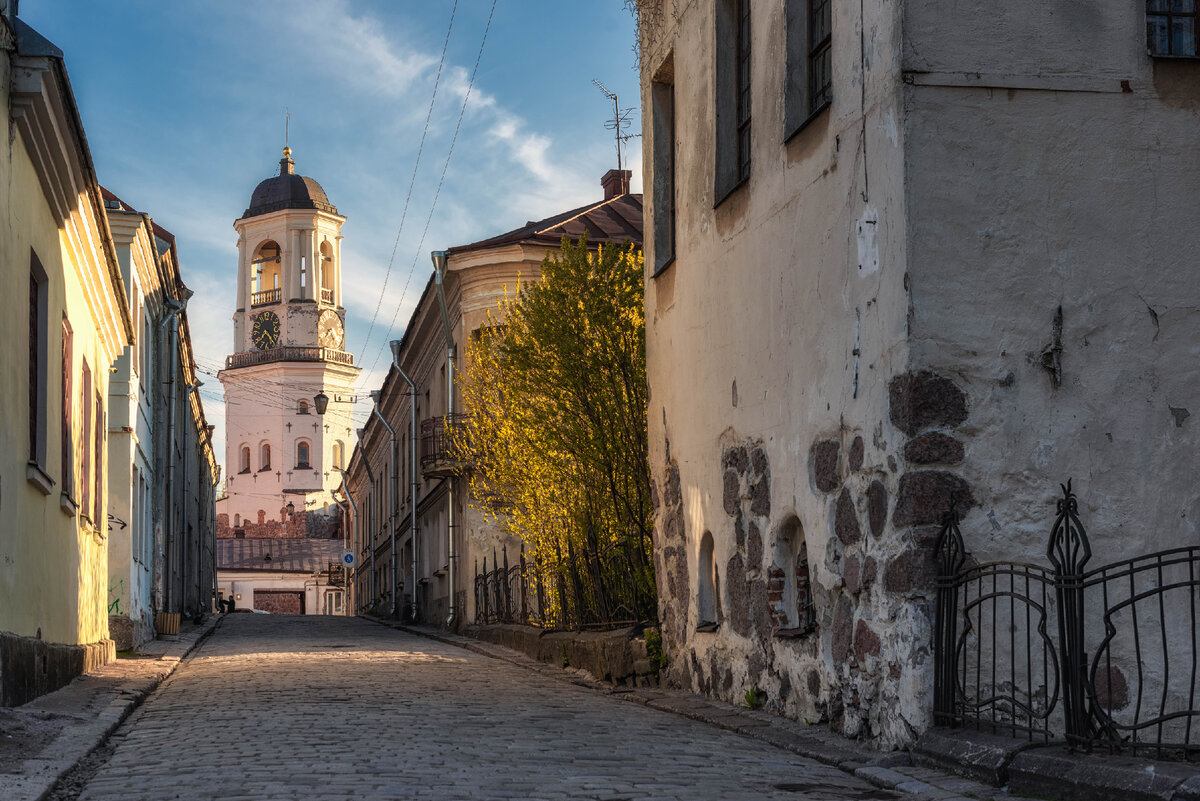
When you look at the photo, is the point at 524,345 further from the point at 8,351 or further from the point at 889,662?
→ the point at 889,662

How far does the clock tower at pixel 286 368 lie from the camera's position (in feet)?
249

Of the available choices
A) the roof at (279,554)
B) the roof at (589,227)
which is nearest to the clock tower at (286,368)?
the roof at (279,554)

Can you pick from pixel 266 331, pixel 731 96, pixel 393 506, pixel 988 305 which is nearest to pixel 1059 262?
pixel 988 305

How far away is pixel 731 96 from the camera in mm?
10906

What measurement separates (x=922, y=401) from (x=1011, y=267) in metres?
0.86

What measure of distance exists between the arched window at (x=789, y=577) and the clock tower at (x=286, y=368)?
220 ft

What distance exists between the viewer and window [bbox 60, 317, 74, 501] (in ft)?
39.9

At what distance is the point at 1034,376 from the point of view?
7633 mm

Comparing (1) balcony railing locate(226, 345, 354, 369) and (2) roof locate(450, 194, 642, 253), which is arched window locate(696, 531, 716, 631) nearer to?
(2) roof locate(450, 194, 642, 253)

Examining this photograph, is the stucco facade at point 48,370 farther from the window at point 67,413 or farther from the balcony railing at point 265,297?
the balcony railing at point 265,297

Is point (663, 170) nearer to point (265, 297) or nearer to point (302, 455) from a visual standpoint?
point (265, 297)

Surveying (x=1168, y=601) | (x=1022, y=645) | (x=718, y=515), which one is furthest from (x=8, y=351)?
(x=1168, y=601)

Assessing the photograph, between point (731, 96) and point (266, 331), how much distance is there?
68.8 metres

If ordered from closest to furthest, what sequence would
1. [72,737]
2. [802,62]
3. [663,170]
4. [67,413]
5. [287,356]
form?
1. [72,737]
2. [802,62]
3. [67,413]
4. [663,170]
5. [287,356]
